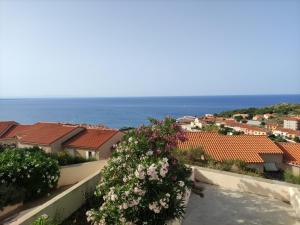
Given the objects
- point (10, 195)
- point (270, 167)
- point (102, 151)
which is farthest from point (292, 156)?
point (10, 195)

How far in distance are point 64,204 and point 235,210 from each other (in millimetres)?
4304

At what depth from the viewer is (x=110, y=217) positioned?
17.6 feet

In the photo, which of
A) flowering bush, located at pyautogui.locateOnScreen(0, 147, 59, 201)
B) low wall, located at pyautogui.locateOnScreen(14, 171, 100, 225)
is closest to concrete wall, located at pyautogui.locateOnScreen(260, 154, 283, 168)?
flowering bush, located at pyautogui.locateOnScreen(0, 147, 59, 201)

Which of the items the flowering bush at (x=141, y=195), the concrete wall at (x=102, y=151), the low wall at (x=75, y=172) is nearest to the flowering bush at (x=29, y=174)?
the low wall at (x=75, y=172)

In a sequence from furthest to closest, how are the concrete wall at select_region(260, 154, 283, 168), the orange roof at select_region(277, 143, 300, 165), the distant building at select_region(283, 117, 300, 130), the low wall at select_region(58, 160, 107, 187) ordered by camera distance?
the distant building at select_region(283, 117, 300, 130) < the orange roof at select_region(277, 143, 300, 165) < the concrete wall at select_region(260, 154, 283, 168) < the low wall at select_region(58, 160, 107, 187)

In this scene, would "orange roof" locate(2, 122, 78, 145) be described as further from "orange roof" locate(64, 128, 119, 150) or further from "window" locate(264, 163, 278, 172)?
"window" locate(264, 163, 278, 172)

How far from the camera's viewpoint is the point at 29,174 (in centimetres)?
1094

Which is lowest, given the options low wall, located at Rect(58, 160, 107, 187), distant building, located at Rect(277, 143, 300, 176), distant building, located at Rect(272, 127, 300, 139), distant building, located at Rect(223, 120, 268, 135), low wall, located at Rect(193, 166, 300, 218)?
distant building, located at Rect(272, 127, 300, 139)

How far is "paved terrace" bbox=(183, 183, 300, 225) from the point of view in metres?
→ 7.42

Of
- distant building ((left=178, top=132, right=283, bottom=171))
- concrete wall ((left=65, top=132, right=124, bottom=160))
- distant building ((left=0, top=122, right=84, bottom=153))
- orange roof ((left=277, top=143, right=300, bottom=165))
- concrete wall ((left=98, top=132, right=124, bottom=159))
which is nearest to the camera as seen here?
distant building ((left=178, top=132, right=283, bottom=171))

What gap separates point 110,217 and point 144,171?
1.02m

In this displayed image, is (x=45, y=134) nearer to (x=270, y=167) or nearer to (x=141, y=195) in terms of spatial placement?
(x=270, y=167)

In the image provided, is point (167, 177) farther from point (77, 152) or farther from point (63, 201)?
point (77, 152)

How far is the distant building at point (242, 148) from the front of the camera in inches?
872
